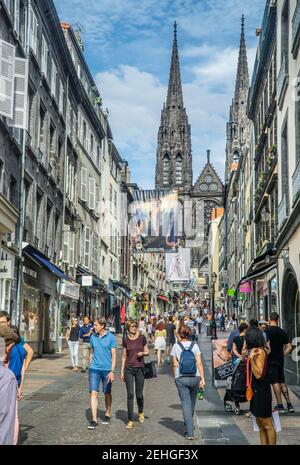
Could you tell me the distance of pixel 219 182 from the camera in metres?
129

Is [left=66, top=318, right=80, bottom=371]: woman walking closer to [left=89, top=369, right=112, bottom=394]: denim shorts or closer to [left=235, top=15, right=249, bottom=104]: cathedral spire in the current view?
[left=89, top=369, right=112, bottom=394]: denim shorts

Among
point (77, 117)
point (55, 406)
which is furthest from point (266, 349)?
point (77, 117)

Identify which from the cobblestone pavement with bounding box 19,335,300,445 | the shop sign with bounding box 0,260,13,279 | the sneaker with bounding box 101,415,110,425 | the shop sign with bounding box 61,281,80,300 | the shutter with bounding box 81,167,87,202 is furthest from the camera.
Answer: the shutter with bounding box 81,167,87,202

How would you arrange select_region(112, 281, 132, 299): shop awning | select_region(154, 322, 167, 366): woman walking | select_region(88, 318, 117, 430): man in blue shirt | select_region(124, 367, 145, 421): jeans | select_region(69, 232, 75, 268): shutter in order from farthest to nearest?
1. select_region(112, 281, 132, 299): shop awning
2. select_region(69, 232, 75, 268): shutter
3. select_region(154, 322, 167, 366): woman walking
4. select_region(124, 367, 145, 421): jeans
5. select_region(88, 318, 117, 430): man in blue shirt

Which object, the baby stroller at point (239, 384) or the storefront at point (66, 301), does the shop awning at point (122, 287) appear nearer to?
the storefront at point (66, 301)

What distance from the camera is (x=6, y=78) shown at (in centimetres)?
1553

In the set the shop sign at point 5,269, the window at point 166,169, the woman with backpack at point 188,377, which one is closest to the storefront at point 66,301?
the shop sign at point 5,269

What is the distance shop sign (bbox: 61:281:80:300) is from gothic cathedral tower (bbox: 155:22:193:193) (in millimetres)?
98289

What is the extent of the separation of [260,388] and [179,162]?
394ft

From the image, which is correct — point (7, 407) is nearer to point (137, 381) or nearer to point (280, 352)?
point (137, 381)

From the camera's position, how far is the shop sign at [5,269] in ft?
53.3

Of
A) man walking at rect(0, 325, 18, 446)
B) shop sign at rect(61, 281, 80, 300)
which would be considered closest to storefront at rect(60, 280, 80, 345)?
shop sign at rect(61, 281, 80, 300)

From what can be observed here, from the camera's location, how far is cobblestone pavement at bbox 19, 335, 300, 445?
333 inches
